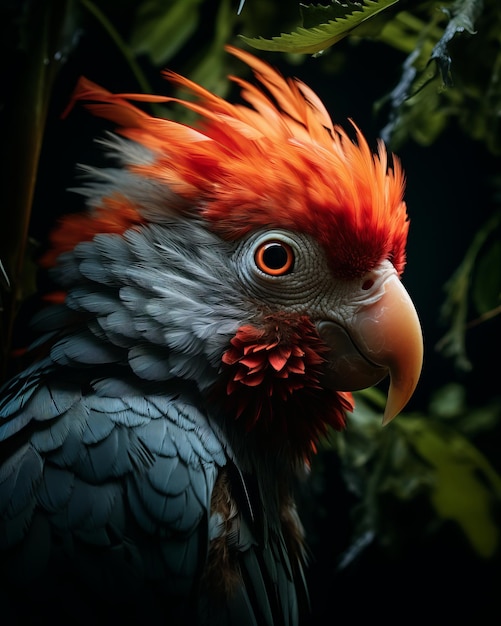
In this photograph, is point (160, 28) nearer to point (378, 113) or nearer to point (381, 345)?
point (378, 113)

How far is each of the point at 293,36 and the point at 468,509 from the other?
116 cm

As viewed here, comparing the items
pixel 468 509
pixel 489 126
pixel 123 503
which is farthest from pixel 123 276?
pixel 468 509

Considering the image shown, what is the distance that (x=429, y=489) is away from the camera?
1432 mm

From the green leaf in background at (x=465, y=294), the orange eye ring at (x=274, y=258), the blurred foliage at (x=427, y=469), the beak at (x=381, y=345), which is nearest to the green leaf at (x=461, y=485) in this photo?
the blurred foliage at (x=427, y=469)

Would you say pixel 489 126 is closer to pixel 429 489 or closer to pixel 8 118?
pixel 429 489

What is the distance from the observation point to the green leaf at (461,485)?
56.4 inches

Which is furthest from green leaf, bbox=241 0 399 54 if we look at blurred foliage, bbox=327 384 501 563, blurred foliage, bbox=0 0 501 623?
blurred foliage, bbox=327 384 501 563

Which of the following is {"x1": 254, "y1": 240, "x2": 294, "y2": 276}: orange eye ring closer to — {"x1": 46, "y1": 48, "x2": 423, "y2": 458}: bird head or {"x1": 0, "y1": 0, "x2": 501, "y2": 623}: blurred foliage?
{"x1": 46, "y1": 48, "x2": 423, "y2": 458}: bird head

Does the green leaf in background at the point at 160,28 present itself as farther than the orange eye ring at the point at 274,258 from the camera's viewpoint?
Yes

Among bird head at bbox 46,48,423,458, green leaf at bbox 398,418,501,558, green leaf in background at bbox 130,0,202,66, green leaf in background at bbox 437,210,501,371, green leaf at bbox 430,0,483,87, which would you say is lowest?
green leaf at bbox 398,418,501,558

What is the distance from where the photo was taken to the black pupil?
2.80ft

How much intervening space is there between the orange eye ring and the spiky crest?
28 mm

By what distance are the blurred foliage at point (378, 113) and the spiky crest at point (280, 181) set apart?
0.14 metres

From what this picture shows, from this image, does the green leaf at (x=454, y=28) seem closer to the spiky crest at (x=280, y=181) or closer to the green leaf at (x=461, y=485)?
the spiky crest at (x=280, y=181)
